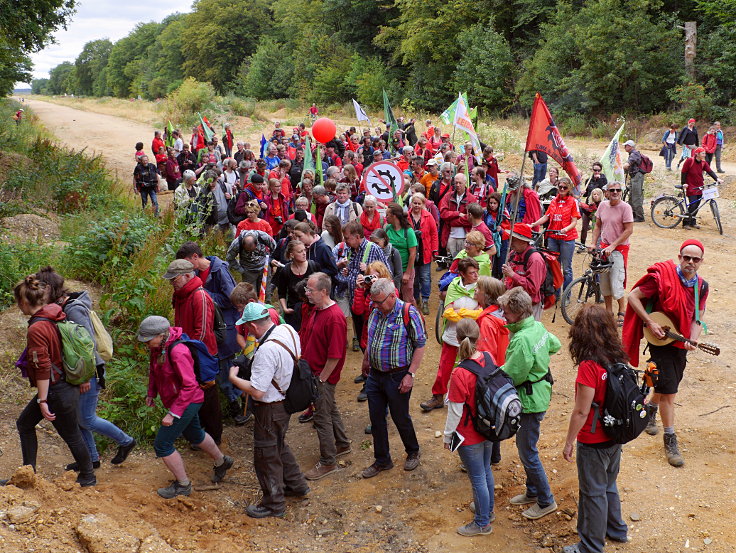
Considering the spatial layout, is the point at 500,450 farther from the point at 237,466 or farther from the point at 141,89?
the point at 141,89

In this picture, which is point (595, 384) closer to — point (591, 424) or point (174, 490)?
point (591, 424)

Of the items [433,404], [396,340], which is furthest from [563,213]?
[396,340]

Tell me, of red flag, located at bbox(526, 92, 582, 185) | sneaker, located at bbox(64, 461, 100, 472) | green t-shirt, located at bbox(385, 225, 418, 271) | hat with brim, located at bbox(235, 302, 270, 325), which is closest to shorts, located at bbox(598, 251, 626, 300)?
red flag, located at bbox(526, 92, 582, 185)

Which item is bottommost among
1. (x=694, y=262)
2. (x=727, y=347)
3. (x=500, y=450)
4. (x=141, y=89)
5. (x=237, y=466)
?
(x=237, y=466)

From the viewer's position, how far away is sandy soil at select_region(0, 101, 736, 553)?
4.62 meters

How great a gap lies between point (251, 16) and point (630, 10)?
1883 inches

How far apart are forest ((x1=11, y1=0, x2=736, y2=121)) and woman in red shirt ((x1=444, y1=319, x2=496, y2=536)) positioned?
28393 mm

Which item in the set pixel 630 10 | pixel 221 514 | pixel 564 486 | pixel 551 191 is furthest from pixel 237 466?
pixel 630 10

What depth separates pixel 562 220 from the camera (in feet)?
29.8

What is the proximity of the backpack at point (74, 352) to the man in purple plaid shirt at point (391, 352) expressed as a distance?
7.44 ft

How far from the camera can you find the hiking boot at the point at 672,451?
5.48 meters

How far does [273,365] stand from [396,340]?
1078 millimetres

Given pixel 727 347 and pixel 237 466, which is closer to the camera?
pixel 237 466

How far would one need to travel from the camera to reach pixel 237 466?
6.20m
